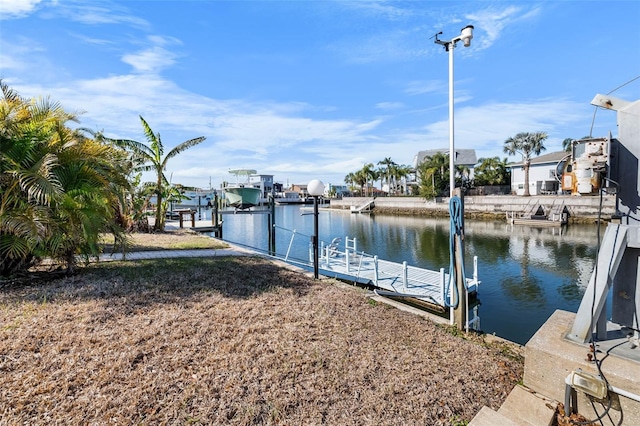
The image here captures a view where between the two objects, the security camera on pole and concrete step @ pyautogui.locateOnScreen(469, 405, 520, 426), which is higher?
the security camera on pole

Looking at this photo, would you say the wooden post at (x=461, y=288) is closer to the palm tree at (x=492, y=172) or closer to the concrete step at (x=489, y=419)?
the concrete step at (x=489, y=419)

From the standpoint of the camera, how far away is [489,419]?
111 inches

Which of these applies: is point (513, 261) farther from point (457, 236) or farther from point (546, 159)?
point (546, 159)

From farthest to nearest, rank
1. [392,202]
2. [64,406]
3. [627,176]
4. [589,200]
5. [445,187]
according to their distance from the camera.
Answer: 1. [392,202]
2. [445,187]
3. [589,200]
4. [627,176]
5. [64,406]

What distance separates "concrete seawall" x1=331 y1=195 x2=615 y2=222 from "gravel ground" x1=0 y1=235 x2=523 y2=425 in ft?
82.6

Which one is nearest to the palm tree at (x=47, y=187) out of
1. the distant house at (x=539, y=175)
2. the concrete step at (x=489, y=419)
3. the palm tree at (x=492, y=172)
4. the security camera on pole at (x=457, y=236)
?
the concrete step at (x=489, y=419)

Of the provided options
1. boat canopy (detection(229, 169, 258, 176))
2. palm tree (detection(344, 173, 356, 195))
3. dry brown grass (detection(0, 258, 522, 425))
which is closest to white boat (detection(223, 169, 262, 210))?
boat canopy (detection(229, 169, 258, 176))

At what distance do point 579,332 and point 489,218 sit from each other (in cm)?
3989

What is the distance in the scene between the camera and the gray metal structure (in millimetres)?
3141

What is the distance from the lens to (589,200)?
105ft

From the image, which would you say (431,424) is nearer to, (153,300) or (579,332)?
(579,332)

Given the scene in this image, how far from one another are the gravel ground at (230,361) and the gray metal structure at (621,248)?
107 cm

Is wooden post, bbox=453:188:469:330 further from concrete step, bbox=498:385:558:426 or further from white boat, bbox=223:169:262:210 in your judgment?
white boat, bbox=223:169:262:210

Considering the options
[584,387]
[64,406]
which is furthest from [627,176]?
[64,406]
